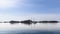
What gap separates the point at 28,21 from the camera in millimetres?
73312

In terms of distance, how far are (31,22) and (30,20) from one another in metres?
2.17

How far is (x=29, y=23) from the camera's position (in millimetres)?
74062

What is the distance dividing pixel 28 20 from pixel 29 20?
590mm

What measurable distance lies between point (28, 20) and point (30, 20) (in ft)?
3.44

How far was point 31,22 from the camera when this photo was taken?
7450 cm

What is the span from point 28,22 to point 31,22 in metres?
1.83

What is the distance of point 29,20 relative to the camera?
72062 mm

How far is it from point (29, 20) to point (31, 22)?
112 inches

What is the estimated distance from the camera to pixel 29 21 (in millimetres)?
73375

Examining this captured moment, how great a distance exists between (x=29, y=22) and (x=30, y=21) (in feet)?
2.38

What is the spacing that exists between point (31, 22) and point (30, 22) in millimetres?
637

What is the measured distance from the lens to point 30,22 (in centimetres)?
7412

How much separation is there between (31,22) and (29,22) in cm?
123
